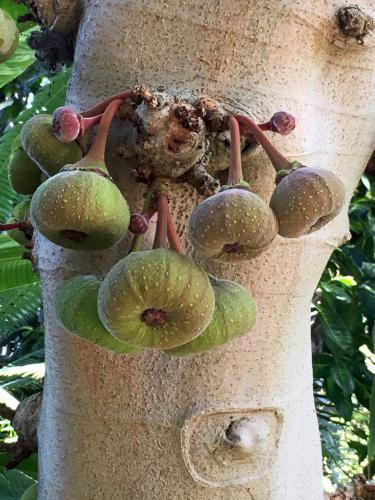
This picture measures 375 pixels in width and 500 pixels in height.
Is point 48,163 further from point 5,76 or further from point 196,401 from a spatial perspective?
point 5,76

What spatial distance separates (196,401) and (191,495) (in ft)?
0.36

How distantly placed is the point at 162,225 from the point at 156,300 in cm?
9

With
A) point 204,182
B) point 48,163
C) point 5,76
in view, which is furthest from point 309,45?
point 5,76

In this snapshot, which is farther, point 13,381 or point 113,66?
point 13,381

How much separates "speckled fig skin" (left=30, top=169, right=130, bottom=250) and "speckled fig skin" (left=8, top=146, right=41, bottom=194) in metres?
0.19

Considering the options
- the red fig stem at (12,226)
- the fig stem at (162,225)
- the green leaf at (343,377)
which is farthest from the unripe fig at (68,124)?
the green leaf at (343,377)

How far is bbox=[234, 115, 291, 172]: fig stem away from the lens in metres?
0.61

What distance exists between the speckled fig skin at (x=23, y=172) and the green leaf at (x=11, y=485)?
0.73 meters

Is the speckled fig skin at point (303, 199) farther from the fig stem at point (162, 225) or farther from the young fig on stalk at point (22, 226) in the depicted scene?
the young fig on stalk at point (22, 226)

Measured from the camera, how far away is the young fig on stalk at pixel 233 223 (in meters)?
0.53

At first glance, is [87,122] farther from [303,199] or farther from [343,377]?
[343,377]

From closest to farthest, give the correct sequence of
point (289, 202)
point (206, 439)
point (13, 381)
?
point (289, 202) → point (206, 439) → point (13, 381)

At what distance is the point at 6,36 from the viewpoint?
85cm

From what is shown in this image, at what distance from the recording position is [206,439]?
70 centimetres
